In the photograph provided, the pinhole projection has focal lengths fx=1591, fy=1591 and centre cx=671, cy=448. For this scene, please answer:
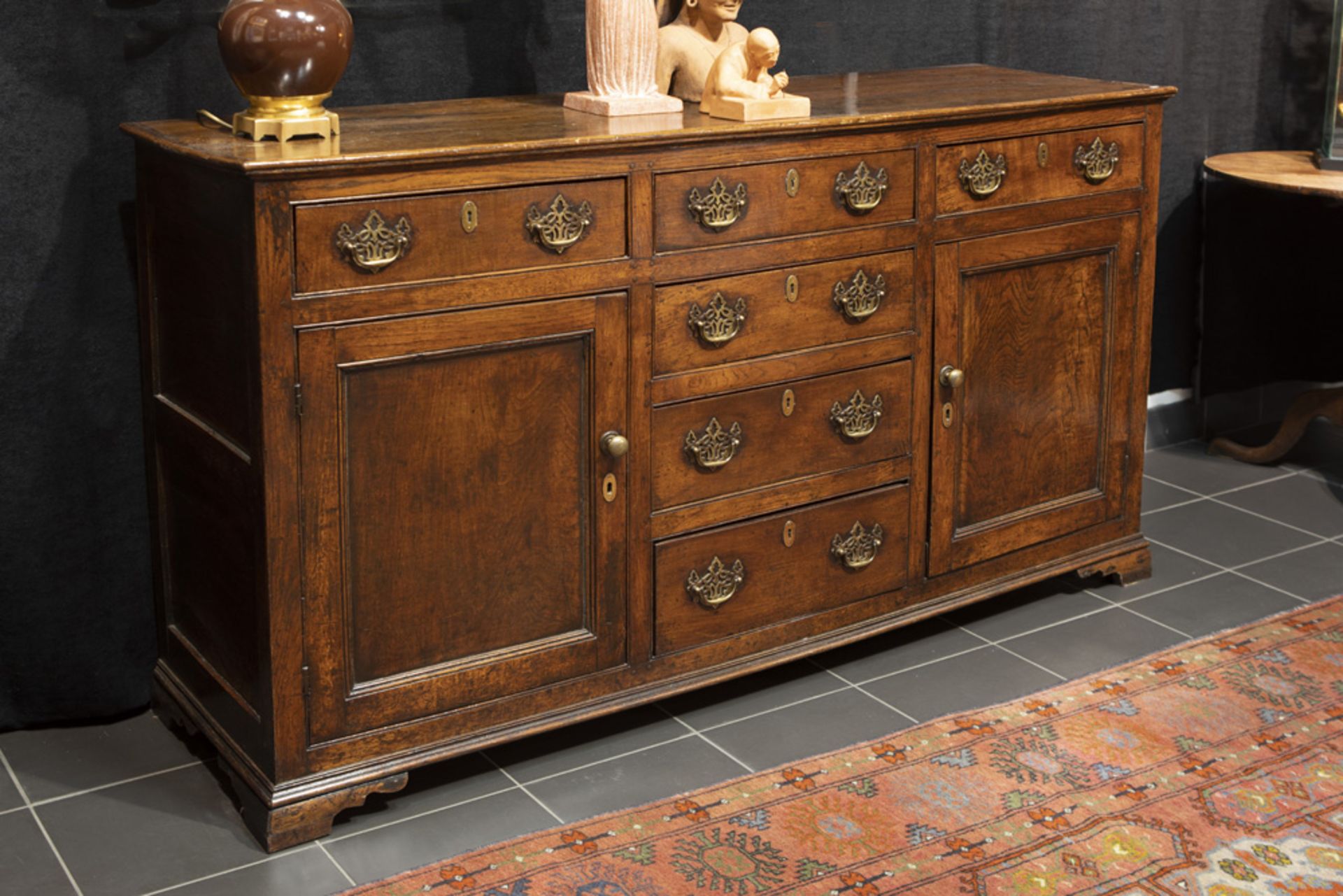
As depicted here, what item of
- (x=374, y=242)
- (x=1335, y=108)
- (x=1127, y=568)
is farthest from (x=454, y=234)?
(x=1335, y=108)

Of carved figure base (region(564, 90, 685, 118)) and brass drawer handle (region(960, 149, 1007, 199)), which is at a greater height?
carved figure base (region(564, 90, 685, 118))

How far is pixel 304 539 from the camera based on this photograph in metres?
2.58

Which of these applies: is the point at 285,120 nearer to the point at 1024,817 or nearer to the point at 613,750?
the point at 613,750

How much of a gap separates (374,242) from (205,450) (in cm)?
53

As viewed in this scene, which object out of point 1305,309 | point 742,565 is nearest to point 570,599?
point 742,565

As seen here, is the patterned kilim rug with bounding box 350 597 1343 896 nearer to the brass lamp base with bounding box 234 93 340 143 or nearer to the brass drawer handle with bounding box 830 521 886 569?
the brass drawer handle with bounding box 830 521 886 569

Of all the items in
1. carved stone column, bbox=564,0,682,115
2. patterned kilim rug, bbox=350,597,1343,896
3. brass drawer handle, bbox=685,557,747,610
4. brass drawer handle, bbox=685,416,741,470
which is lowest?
patterned kilim rug, bbox=350,597,1343,896

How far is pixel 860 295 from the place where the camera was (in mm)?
3100

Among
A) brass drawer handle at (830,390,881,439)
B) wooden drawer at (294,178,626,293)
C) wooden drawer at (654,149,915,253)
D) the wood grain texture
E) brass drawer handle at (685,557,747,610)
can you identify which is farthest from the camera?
the wood grain texture

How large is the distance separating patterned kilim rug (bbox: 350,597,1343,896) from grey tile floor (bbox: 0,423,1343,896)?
0.09 metres

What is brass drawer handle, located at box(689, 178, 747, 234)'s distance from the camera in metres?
2.83

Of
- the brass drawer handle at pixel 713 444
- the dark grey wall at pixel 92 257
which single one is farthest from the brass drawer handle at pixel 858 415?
the dark grey wall at pixel 92 257

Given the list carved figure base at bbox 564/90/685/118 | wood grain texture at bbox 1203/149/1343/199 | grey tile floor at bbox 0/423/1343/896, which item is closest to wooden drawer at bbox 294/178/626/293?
carved figure base at bbox 564/90/685/118

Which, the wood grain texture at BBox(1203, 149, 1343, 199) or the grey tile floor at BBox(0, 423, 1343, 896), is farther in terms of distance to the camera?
the wood grain texture at BBox(1203, 149, 1343, 199)
